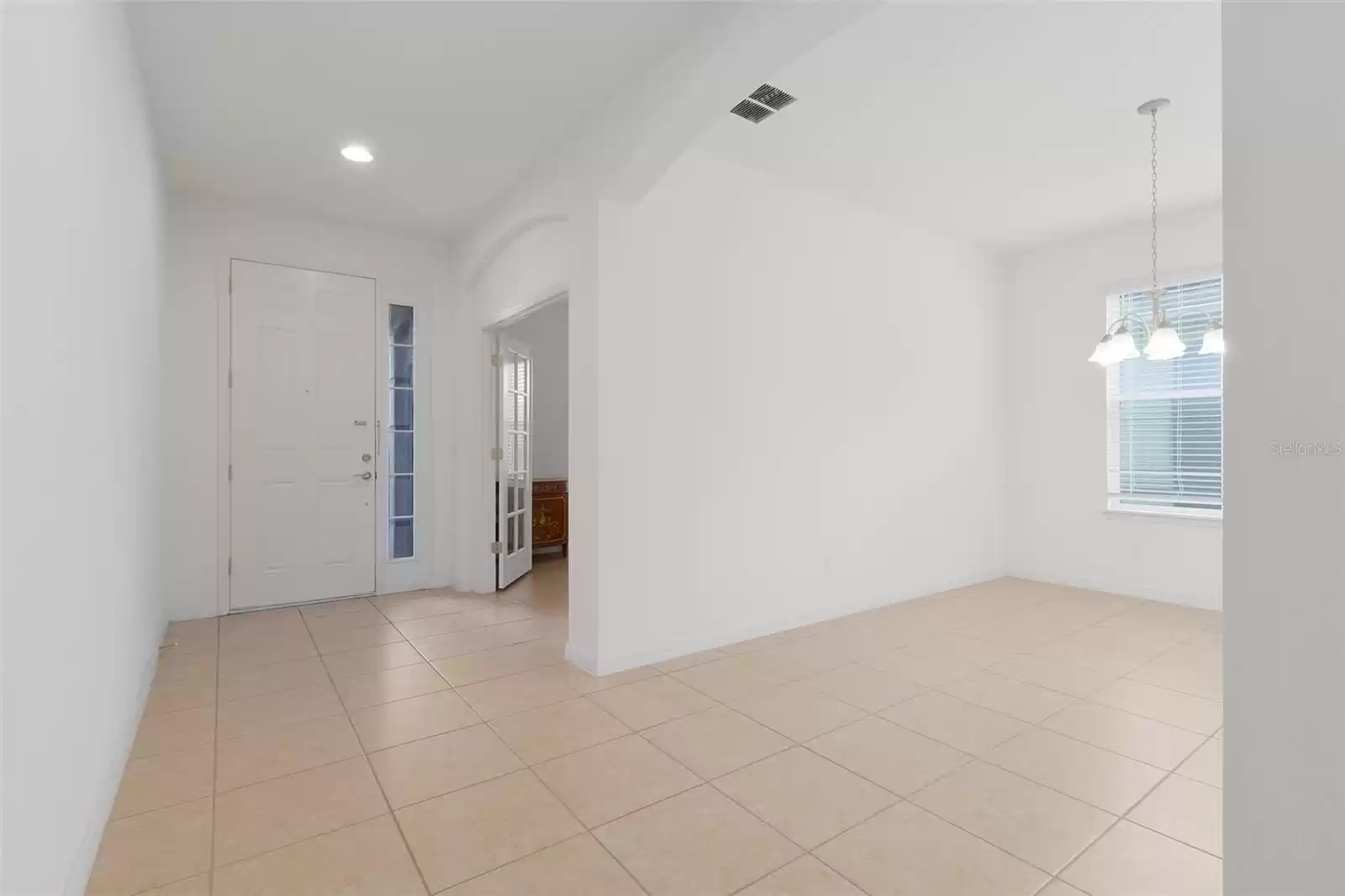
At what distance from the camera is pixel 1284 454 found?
1.06m

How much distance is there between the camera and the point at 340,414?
16.4ft

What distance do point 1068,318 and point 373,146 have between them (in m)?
5.40

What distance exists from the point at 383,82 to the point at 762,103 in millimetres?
1783

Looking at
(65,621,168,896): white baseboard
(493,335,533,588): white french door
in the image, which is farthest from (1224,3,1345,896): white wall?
(493,335,533,588): white french door

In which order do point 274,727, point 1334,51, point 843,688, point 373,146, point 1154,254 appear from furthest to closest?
point 1154,254, point 373,146, point 843,688, point 274,727, point 1334,51

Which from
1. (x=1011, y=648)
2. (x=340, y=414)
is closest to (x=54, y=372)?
(x=340, y=414)

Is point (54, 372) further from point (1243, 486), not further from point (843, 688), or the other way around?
point (843, 688)

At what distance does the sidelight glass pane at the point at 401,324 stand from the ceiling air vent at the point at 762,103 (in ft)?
10.5

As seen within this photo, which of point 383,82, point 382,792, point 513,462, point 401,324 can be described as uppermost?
point 383,82

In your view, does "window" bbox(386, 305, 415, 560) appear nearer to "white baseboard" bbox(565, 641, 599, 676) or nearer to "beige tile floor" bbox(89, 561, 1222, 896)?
"beige tile floor" bbox(89, 561, 1222, 896)

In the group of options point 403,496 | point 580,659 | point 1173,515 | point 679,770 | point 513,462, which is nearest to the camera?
point 679,770

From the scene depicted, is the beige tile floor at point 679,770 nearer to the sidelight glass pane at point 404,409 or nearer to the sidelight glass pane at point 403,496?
the sidelight glass pane at point 403,496

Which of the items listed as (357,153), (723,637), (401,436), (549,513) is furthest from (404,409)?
(723,637)

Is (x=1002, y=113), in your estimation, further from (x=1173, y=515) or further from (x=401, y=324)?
(x=401, y=324)
